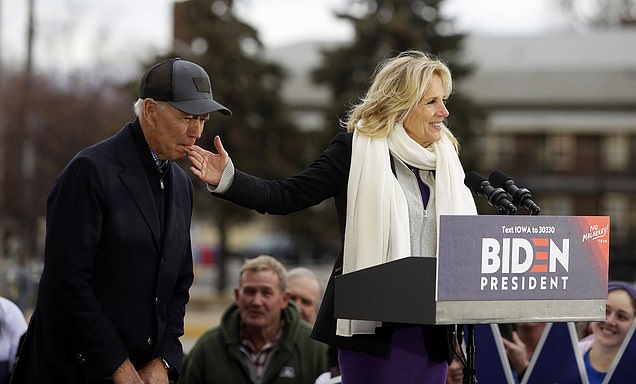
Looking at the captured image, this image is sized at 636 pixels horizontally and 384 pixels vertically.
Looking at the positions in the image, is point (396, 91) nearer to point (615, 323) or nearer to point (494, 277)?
point (494, 277)

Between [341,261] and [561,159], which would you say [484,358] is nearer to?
[341,261]

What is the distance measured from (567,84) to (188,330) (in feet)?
116

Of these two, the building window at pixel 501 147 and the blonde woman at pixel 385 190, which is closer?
the blonde woman at pixel 385 190

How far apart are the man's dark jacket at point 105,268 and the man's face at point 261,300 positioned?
2994mm

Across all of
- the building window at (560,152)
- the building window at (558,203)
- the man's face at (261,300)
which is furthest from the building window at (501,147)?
the man's face at (261,300)

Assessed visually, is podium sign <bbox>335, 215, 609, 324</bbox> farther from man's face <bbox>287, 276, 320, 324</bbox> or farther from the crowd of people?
man's face <bbox>287, 276, 320, 324</bbox>

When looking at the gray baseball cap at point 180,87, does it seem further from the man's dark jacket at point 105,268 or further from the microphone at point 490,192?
the microphone at point 490,192

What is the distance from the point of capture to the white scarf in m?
4.66

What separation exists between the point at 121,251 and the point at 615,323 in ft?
11.3

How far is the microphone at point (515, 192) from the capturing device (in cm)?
454

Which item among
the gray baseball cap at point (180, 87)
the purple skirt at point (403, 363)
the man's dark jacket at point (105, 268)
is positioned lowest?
the purple skirt at point (403, 363)

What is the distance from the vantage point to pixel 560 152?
52.8m

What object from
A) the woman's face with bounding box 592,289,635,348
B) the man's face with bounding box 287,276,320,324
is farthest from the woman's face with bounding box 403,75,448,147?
the man's face with bounding box 287,276,320,324

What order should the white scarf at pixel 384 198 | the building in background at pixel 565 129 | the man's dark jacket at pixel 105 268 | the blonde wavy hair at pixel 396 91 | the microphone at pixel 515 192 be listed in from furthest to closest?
1. the building in background at pixel 565 129
2. the blonde wavy hair at pixel 396 91
3. the white scarf at pixel 384 198
4. the microphone at pixel 515 192
5. the man's dark jacket at pixel 105 268
